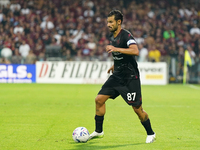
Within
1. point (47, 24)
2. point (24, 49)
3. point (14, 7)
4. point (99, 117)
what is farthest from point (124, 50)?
point (14, 7)

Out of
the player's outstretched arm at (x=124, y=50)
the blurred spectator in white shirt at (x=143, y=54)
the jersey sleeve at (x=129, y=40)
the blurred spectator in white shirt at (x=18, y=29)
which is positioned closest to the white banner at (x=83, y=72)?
the blurred spectator in white shirt at (x=143, y=54)

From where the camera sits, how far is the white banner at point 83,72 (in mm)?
→ 21422

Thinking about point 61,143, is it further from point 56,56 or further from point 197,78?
point 197,78

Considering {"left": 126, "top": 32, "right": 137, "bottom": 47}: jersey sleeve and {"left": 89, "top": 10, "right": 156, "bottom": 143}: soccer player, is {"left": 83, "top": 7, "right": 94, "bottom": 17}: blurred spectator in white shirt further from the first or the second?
{"left": 126, "top": 32, "right": 137, "bottom": 47}: jersey sleeve

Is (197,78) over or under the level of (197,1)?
under

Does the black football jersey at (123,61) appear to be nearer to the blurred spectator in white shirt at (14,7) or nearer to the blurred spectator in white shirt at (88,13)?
the blurred spectator in white shirt at (88,13)

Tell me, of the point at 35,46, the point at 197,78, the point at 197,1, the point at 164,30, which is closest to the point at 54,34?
the point at 35,46

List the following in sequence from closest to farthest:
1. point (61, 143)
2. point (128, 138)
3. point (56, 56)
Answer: point (61, 143) → point (128, 138) → point (56, 56)

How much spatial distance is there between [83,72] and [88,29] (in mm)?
4528

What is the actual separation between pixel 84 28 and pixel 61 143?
19836 millimetres

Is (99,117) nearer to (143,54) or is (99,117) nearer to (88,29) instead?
(143,54)

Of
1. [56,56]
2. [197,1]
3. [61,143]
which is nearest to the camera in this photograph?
[61,143]

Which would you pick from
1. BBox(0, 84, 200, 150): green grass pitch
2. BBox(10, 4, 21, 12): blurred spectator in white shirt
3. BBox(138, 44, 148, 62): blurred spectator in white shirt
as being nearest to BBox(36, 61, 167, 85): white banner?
BBox(138, 44, 148, 62): blurred spectator in white shirt

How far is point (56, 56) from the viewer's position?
22.0 meters
